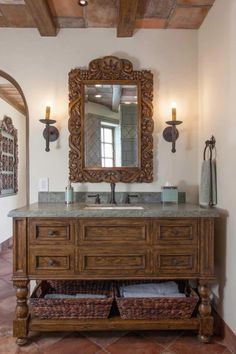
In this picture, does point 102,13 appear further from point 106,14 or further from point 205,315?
point 205,315

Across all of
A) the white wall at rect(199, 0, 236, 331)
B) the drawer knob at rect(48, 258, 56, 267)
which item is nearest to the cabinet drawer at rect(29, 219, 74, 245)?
the drawer knob at rect(48, 258, 56, 267)

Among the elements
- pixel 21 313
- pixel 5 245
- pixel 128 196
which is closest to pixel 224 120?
pixel 128 196

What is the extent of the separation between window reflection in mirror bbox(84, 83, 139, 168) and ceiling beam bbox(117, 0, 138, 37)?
0.43 metres

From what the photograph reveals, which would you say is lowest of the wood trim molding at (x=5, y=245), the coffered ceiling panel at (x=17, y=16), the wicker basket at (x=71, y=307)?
the wood trim molding at (x=5, y=245)

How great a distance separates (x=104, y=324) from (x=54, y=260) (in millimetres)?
548

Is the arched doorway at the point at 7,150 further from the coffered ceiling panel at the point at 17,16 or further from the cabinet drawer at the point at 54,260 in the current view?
the cabinet drawer at the point at 54,260

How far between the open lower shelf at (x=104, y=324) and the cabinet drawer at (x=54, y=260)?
13.6 inches

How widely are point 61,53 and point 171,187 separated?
1.48 meters

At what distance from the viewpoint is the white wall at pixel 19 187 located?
4.05 metres

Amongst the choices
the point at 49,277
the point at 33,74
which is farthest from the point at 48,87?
the point at 49,277

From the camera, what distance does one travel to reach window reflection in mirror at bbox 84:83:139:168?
7.50 feet

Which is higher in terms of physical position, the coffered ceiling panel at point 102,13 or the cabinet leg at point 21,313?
the coffered ceiling panel at point 102,13

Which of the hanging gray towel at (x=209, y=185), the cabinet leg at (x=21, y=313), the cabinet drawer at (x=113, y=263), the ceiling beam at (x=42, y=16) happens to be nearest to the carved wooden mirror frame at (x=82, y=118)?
the ceiling beam at (x=42, y=16)

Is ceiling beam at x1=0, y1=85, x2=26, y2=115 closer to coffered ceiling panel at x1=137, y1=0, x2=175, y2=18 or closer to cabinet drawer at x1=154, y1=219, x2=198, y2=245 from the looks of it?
coffered ceiling panel at x1=137, y1=0, x2=175, y2=18
